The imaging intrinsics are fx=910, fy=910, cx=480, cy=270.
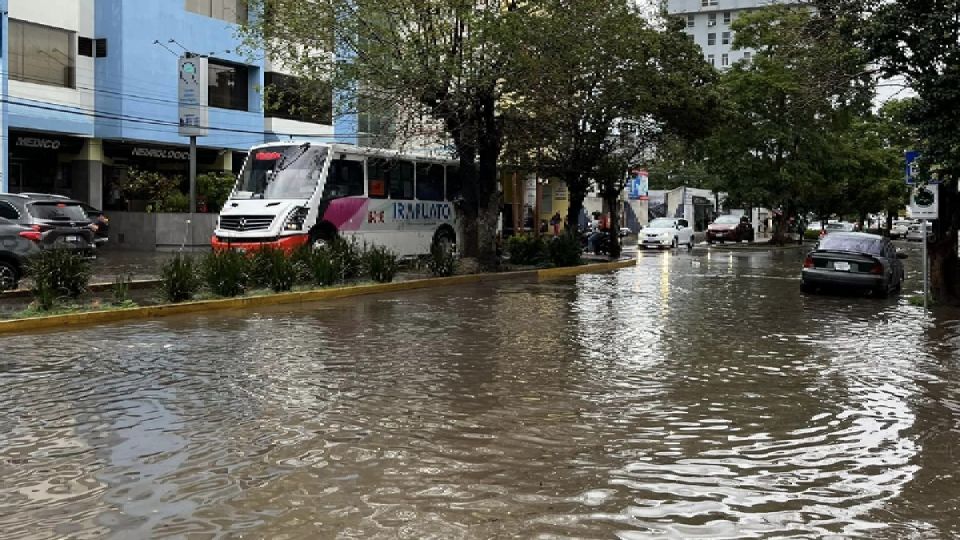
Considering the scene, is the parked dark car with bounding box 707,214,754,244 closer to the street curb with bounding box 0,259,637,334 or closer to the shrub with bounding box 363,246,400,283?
the street curb with bounding box 0,259,637,334

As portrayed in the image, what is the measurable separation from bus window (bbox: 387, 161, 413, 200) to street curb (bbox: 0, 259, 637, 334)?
3.87 metres

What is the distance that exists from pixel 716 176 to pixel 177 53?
32.9 meters

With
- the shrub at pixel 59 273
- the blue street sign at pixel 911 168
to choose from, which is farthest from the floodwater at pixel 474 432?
the blue street sign at pixel 911 168

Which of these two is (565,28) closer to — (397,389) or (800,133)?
(397,389)

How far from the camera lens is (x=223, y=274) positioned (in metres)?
16.2

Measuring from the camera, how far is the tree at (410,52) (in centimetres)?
2117

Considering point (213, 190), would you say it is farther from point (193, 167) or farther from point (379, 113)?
point (379, 113)

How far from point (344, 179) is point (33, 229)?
841cm

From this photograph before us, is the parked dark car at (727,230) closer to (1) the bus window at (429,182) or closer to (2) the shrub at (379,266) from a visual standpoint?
(1) the bus window at (429,182)

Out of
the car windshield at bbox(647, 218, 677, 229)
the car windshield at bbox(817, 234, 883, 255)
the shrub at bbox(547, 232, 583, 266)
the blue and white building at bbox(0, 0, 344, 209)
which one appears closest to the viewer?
the car windshield at bbox(817, 234, 883, 255)

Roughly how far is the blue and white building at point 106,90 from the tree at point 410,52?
9.84 metres

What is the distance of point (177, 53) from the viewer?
3597 cm

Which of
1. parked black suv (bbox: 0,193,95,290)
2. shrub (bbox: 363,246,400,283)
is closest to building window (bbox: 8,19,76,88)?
parked black suv (bbox: 0,193,95,290)

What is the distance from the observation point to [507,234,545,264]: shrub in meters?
28.9
